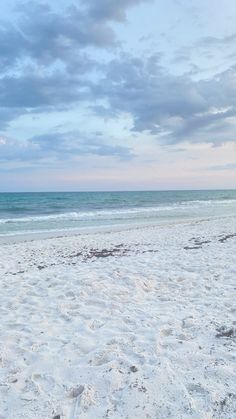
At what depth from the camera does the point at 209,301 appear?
621 centimetres

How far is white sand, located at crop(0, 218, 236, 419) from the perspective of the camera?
3.44m

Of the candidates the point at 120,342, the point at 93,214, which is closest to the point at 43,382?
the point at 120,342

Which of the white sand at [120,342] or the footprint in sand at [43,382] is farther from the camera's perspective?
the footprint in sand at [43,382]

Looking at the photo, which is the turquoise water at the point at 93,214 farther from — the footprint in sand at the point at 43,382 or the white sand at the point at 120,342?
the footprint in sand at the point at 43,382

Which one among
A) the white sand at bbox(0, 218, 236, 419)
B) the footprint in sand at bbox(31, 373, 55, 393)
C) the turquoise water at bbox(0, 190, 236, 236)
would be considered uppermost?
the white sand at bbox(0, 218, 236, 419)

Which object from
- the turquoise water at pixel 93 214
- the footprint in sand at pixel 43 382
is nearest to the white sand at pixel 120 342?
the footprint in sand at pixel 43 382

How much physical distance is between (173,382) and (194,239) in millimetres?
11486

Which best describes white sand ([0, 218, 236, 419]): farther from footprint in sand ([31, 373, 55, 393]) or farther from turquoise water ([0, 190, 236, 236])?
turquoise water ([0, 190, 236, 236])

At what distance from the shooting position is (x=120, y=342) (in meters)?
4.65

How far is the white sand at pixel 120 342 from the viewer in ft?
11.3

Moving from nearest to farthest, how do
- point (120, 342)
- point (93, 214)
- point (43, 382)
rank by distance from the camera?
point (43, 382) → point (120, 342) → point (93, 214)

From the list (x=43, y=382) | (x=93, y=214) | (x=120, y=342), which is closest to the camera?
(x=43, y=382)

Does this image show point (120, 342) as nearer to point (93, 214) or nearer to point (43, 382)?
point (43, 382)

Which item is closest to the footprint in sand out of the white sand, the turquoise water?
the white sand
